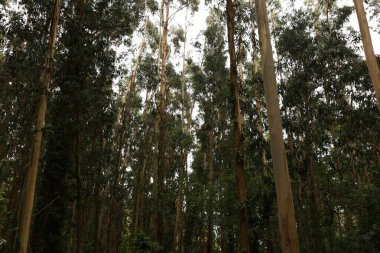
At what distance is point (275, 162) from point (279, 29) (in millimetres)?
15191

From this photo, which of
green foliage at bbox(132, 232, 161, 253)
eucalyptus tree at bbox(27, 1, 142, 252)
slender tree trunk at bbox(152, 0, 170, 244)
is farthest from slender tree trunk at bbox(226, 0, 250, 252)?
slender tree trunk at bbox(152, 0, 170, 244)

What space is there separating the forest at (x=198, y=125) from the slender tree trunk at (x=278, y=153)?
0.01 meters

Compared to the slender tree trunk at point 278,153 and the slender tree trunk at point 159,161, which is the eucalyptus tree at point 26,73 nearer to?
the slender tree trunk at point 159,161

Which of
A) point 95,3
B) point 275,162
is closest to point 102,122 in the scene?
point 95,3

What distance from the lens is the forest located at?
324 inches

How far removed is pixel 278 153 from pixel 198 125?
21196 millimetres

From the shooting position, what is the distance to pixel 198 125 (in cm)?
2466

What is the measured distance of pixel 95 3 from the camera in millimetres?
11539

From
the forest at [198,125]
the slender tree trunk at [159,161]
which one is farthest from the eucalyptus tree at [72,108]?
the slender tree trunk at [159,161]

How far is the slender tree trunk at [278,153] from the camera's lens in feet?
10.3

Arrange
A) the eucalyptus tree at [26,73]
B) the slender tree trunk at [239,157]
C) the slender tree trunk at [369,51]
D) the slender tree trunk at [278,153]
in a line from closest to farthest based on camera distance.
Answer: the slender tree trunk at [278,153], the slender tree trunk at [369,51], the slender tree trunk at [239,157], the eucalyptus tree at [26,73]

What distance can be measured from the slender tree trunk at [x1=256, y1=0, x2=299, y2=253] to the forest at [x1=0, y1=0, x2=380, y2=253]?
1 centimetres

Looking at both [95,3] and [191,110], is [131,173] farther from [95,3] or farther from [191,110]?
[95,3]

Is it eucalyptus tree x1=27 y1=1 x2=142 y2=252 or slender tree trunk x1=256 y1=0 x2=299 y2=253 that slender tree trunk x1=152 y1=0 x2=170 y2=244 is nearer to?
eucalyptus tree x1=27 y1=1 x2=142 y2=252
